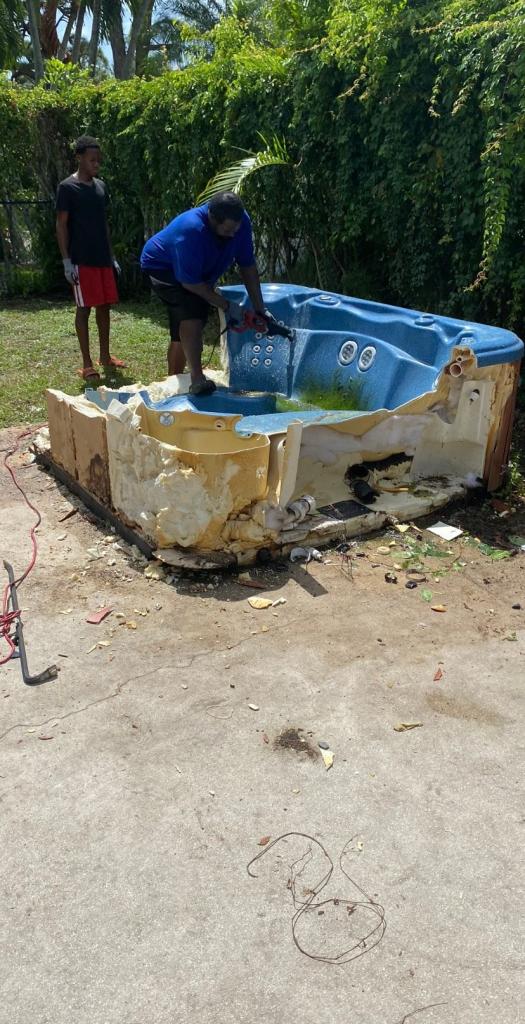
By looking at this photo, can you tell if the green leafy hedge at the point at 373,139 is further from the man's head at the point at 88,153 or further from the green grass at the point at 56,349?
the man's head at the point at 88,153

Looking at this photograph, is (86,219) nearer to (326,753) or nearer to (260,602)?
(260,602)

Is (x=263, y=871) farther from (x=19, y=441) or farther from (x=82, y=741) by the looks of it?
(x=19, y=441)

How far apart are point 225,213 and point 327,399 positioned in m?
1.41

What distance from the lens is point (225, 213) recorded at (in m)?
4.34

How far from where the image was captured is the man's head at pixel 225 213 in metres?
4.32

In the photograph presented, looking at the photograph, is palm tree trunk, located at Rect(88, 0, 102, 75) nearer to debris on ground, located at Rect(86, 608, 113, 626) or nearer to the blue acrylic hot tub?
the blue acrylic hot tub

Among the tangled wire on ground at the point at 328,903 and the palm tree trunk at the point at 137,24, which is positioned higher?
the palm tree trunk at the point at 137,24

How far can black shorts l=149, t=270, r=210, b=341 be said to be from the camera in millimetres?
5027

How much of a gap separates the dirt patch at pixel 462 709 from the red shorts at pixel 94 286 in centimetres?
475

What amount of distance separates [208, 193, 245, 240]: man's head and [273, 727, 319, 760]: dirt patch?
2.96m

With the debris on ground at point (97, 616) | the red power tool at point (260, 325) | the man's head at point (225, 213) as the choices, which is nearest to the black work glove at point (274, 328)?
the red power tool at point (260, 325)

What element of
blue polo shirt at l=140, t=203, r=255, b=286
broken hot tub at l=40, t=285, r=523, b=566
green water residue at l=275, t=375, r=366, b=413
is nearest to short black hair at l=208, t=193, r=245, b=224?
blue polo shirt at l=140, t=203, r=255, b=286

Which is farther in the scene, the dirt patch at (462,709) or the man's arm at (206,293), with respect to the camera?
the man's arm at (206,293)

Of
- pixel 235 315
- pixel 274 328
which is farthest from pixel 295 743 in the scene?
pixel 235 315
